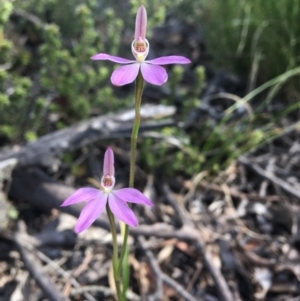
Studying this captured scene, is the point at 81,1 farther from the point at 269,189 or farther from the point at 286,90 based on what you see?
the point at 269,189

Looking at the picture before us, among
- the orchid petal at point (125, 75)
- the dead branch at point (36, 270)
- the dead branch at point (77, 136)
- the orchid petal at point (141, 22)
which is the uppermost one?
the orchid petal at point (141, 22)

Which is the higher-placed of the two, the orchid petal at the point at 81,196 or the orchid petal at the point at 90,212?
the orchid petal at the point at 81,196

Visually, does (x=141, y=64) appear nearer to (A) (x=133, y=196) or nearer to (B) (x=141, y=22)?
(B) (x=141, y=22)

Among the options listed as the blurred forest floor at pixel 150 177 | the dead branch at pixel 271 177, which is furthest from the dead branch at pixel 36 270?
the dead branch at pixel 271 177

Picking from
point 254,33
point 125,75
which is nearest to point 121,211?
point 125,75

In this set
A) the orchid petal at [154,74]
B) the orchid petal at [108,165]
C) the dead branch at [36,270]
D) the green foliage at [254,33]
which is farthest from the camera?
the green foliage at [254,33]

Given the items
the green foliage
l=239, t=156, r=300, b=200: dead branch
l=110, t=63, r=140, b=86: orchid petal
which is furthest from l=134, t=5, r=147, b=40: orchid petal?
the green foliage

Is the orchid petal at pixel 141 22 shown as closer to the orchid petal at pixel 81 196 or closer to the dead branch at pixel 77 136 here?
the orchid petal at pixel 81 196
